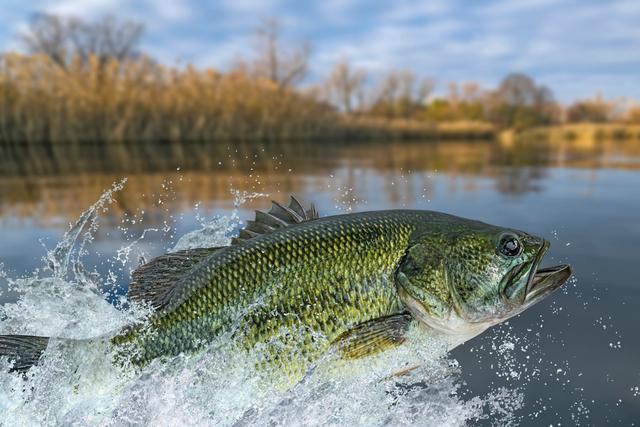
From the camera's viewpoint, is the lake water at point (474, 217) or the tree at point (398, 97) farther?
the tree at point (398, 97)

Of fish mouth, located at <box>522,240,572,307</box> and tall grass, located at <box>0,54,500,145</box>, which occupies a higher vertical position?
tall grass, located at <box>0,54,500,145</box>

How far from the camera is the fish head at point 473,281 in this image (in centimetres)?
260

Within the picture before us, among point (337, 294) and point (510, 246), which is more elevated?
point (510, 246)

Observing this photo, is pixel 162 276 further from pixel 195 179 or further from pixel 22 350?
→ pixel 195 179

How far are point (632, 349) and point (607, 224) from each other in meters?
4.45

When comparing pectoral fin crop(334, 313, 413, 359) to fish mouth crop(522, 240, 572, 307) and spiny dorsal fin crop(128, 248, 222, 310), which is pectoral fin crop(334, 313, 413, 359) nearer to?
fish mouth crop(522, 240, 572, 307)

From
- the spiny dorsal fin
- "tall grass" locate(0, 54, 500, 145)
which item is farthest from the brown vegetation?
the spiny dorsal fin

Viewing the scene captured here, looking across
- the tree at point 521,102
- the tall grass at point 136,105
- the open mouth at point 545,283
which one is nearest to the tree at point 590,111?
the tree at point 521,102

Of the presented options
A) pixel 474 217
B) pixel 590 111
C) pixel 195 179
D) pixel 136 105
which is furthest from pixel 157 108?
pixel 590 111

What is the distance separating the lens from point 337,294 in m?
2.57

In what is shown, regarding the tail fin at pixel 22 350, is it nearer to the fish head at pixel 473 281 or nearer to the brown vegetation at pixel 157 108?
the fish head at pixel 473 281

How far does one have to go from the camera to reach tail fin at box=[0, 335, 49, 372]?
98.9 inches

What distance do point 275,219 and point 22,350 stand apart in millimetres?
1383

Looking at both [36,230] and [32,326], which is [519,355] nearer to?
[32,326]
